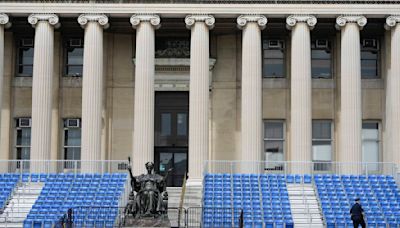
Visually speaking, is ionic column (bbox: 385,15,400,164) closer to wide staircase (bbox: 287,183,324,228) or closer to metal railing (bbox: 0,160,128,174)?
wide staircase (bbox: 287,183,324,228)

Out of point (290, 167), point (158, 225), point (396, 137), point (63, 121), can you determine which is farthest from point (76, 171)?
point (396, 137)

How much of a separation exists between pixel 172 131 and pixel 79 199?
918 cm

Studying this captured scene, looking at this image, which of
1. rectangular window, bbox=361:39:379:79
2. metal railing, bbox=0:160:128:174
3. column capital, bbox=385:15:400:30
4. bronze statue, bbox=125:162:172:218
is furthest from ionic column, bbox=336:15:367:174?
bronze statue, bbox=125:162:172:218

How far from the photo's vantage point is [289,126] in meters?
39.9

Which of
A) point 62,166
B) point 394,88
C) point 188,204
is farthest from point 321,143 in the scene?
point 62,166

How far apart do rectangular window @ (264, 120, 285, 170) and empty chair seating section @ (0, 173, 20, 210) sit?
41.0 feet

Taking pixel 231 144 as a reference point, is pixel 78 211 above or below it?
below

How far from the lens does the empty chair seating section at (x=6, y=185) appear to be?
1294 inches

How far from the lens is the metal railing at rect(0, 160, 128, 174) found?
118 feet

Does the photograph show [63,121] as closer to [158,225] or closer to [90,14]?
[90,14]

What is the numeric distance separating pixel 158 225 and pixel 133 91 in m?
16.0

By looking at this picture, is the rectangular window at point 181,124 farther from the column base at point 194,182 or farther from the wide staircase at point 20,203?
the wide staircase at point 20,203

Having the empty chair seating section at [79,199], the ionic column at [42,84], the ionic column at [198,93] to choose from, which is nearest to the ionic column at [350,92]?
the ionic column at [198,93]

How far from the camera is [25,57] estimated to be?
4097 centimetres
